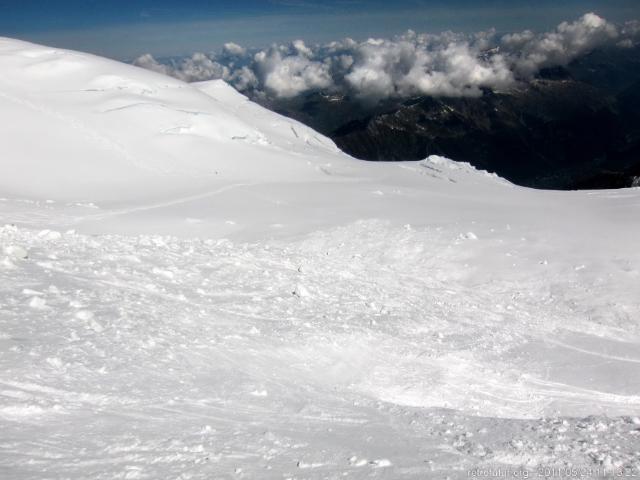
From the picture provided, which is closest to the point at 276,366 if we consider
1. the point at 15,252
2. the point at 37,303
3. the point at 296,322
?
the point at 296,322

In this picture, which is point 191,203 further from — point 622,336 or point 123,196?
point 622,336

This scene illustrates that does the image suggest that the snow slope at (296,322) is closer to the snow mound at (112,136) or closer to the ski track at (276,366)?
the ski track at (276,366)

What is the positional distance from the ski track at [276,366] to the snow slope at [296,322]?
0.04 metres

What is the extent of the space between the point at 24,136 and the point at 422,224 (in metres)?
21.7

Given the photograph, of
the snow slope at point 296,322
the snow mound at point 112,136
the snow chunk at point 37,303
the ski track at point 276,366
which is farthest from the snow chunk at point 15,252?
the snow mound at point 112,136

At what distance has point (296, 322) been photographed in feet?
36.0

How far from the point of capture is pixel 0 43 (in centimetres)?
3944

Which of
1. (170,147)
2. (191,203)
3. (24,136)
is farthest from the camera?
(170,147)

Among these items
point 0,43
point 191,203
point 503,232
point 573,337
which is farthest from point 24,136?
point 573,337

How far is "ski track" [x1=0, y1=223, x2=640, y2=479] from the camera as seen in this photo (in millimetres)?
5609

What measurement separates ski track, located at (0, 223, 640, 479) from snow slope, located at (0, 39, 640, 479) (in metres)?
0.04

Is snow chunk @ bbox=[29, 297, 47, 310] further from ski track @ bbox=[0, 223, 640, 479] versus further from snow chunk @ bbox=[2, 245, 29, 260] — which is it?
snow chunk @ bbox=[2, 245, 29, 260]

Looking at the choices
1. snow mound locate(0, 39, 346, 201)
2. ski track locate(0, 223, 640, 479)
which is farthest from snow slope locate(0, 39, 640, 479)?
snow mound locate(0, 39, 346, 201)

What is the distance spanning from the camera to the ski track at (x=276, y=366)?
561 centimetres
